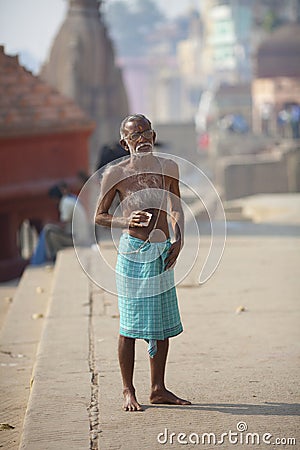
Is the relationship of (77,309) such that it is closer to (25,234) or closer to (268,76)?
(25,234)

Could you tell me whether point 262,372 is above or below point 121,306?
below

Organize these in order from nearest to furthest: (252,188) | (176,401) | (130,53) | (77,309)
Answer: (176,401)
(77,309)
(252,188)
(130,53)

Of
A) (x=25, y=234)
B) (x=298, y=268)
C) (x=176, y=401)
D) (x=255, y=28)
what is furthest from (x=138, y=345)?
(x=255, y=28)

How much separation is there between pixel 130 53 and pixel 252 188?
115m

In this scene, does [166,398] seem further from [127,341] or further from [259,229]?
[259,229]

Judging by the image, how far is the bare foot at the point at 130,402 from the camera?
4750 mm

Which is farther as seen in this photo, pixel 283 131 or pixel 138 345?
pixel 283 131

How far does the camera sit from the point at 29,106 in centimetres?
1490

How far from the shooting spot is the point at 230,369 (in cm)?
552

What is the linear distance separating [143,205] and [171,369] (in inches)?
46.8

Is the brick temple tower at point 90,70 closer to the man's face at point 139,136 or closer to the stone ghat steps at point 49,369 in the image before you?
the stone ghat steps at point 49,369

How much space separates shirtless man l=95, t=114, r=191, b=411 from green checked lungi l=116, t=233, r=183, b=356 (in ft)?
0.12

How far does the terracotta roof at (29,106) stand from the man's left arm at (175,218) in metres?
9.22
